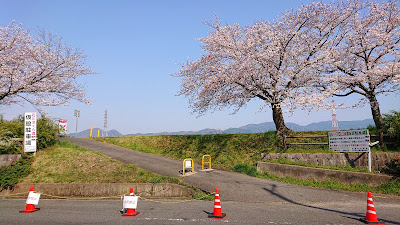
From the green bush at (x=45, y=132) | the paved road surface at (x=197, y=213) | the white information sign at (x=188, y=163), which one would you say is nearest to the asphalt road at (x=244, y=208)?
the paved road surface at (x=197, y=213)

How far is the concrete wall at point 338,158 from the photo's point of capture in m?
10.9

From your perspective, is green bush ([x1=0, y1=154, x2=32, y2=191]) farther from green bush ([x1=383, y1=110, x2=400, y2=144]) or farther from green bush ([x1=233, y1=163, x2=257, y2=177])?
green bush ([x1=383, y1=110, x2=400, y2=144])

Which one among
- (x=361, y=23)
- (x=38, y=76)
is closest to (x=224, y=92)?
(x=361, y=23)

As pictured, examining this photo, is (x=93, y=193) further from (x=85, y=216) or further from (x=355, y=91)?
(x=355, y=91)

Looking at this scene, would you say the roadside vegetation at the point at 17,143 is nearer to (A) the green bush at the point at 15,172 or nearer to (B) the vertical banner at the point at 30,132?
(A) the green bush at the point at 15,172

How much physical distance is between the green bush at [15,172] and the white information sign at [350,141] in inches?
597

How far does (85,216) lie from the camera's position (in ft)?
23.9

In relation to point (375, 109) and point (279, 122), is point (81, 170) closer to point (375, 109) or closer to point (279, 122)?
point (279, 122)

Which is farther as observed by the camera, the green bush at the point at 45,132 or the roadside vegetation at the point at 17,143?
the green bush at the point at 45,132

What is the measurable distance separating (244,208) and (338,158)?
6.63 meters

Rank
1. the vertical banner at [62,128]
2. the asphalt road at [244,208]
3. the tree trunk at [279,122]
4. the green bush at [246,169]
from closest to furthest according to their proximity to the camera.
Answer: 1. the asphalt road at [244,208]
2. the green bush at [246,169]
3. the tree trunk at [279,122]
4. the vertical banner at [62,128]

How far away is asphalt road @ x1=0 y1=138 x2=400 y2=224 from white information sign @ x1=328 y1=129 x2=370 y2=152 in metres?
2.67

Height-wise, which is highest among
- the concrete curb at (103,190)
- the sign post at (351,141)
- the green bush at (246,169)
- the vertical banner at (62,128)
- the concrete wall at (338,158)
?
the vertical banner at (62,128)

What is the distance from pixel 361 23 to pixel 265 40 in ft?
22.9
